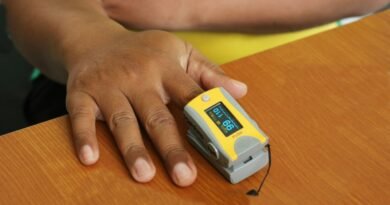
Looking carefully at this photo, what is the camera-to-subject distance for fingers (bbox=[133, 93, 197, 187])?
0.61m

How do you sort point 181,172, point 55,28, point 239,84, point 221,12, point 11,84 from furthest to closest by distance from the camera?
point 11,84 → point 221,12 → point 55,28 → point 239,84 → point 181,172

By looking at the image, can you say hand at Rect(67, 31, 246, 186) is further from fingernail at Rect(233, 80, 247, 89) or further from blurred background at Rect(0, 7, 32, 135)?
blurred background at Rect(0, 7, 32, 135)

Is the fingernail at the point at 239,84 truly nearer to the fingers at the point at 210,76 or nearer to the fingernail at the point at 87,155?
the fingers at the point at 210,76

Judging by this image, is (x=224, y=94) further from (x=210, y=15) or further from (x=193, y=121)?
(x=210, y=15)

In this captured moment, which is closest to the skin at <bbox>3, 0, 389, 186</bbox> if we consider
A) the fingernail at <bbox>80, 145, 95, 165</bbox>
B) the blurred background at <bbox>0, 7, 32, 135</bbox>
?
the fingernail at <bbox>80, 145, 95, 165</bbox>

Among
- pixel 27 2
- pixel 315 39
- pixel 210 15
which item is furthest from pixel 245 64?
pixel 27 2

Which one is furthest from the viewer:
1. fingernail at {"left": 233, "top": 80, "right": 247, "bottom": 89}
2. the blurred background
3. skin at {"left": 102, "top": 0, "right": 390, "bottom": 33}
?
the blurred background

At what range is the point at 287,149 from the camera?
0.65m

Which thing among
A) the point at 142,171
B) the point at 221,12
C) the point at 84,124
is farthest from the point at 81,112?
the point at 221,12

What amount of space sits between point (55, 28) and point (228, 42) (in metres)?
0.36

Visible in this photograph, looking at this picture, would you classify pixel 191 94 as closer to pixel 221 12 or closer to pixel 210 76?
pixel 210 76

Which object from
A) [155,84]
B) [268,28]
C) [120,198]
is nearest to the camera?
[120,198]

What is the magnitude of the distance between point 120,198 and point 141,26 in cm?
48

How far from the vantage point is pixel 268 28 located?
3.38 feet
